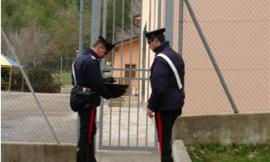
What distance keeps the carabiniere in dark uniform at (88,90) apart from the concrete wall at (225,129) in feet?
5.30

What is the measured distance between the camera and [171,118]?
6262 mm

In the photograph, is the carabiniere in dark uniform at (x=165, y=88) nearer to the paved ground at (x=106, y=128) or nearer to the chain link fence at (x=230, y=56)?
the paved ground at (x=106, y=128)

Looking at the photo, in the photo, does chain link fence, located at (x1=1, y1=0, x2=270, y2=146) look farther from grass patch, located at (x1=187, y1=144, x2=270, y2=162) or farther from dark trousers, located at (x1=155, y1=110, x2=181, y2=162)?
dark trousers, located at (x1=155, y1=110, x2=181, y2=162)

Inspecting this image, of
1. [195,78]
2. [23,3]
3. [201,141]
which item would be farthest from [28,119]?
[23,3]

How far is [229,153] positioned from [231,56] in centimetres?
285

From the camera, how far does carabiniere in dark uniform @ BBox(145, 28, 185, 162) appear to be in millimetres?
6023

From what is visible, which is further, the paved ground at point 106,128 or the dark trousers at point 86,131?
the paved ground at point 106,128

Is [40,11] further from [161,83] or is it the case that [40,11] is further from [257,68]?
[161,83]

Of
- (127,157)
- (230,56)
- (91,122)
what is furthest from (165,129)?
(230,56)

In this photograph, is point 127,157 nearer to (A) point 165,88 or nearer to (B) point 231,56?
(A) point 165,88

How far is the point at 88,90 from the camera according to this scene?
6.79 metres

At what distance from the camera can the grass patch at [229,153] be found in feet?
24.5

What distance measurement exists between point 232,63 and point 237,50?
0.90 ft

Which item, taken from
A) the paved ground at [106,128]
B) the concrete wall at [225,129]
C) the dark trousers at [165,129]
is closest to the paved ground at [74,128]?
the paved ground at [106,128]
